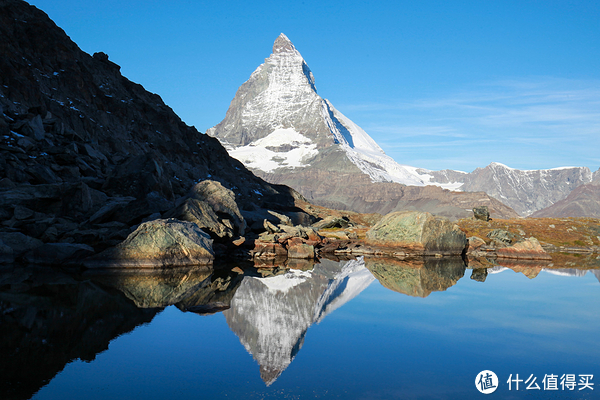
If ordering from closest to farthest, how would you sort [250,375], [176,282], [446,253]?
[250,375] < [176,282] < [446,253]

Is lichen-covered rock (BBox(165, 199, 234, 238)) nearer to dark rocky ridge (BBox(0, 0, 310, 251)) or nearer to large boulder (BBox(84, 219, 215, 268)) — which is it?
dark rocky ridge (BBox(0, 0, 310, 251))

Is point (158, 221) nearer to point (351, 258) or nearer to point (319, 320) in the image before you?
point (319, 320)

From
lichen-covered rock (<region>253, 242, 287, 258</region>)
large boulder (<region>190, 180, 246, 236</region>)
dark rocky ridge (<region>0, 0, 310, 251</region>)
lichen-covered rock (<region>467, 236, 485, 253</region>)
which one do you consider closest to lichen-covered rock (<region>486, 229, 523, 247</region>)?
lichen-covered rock (<region>467, 236, 485, 253</region>)

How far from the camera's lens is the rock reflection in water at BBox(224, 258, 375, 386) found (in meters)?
11.5

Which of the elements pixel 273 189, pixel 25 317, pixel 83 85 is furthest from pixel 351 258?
pixel 273 189

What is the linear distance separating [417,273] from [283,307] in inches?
471

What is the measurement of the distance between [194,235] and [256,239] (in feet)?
30.2

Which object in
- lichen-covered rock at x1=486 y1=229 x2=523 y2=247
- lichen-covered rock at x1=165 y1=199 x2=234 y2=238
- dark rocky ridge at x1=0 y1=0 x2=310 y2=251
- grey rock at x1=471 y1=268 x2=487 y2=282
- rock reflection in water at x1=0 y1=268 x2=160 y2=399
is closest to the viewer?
rock reflection in water at x1=0 y1=268 x2=160 y2=399

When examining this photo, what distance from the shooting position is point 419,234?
36219 millimetres

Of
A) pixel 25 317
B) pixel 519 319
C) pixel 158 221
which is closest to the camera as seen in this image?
pixel 25 317

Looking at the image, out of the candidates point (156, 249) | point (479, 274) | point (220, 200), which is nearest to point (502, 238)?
point (479, 274)

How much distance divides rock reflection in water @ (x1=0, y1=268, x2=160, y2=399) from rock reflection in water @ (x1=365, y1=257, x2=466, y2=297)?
11.5m

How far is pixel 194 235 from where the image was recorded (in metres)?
26.7

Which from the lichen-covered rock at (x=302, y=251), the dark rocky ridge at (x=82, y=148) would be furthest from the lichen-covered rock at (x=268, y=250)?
the dark rocky ridge at (x=82, y=148)
